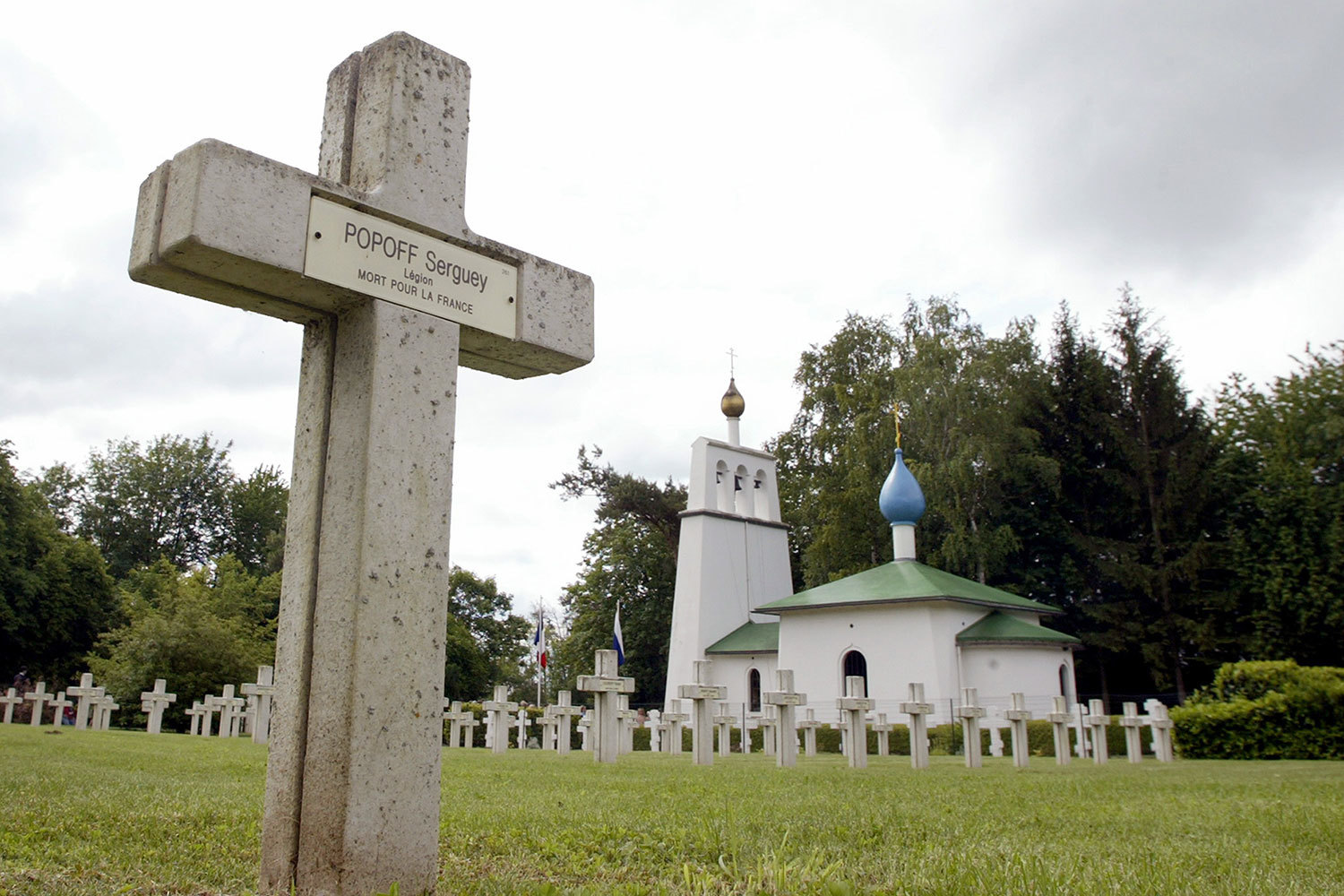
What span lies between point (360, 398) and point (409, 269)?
0.60 m

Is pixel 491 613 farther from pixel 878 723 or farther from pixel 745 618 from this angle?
pixel 878 723

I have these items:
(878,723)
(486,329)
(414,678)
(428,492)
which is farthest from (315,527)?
(878,723)

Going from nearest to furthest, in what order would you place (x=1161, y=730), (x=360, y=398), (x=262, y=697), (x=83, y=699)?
(x=360, y=398) → (x=1161, y=730) → (x=262, y=697) → (x=83, y=699)

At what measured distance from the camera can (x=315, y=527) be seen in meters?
4.08

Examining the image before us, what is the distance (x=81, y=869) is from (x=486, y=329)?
103 inches

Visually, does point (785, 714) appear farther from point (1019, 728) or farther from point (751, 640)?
point (751, 640)

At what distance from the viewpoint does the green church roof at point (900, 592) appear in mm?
27375

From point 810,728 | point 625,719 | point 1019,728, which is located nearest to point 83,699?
point 625,719

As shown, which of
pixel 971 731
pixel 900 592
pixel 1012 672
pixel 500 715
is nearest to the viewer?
pixel 971 731

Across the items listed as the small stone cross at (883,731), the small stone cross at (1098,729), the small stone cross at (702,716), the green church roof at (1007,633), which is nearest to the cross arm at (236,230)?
the small stone cross at (702,716)

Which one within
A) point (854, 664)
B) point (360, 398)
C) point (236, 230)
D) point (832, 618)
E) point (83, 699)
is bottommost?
point (83, 699)

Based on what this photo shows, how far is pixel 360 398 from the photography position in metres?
4.07

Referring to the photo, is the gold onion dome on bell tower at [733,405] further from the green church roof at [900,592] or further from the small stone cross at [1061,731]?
the small stone cross at [1061,731]

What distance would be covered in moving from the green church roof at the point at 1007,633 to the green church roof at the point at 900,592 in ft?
1.86
